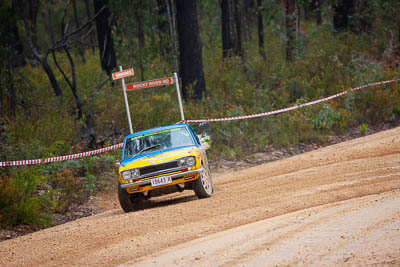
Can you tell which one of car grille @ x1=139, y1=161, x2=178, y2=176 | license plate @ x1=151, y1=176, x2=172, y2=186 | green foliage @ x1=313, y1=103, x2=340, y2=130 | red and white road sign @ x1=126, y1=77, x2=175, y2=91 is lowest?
green foliage @ x1=313, y1=103, x2=340, y2=130

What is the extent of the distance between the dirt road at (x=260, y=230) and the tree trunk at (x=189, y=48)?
32.3ft

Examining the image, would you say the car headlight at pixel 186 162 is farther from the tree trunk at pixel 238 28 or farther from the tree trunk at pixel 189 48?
the tree trunk at pixel 238 28

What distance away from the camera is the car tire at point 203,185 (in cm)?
1133

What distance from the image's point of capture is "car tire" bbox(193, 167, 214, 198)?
11.3m

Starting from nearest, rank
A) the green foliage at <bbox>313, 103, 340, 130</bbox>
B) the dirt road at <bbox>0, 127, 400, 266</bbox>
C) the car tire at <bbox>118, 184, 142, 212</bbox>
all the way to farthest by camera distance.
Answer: the dirt road at <bbox>0, 127, 400, 266</bbox> < the car tire at <bbox>118, 184, 142, 212</bbox> < the green foliage at <bbox>313, 103, 340, 130</bbox>

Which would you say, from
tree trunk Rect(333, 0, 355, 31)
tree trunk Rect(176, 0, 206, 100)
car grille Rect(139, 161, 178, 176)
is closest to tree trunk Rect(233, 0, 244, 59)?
tree trunk Rect(333, 0, 355, 31)

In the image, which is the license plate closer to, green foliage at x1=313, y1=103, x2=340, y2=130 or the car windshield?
the car windshield

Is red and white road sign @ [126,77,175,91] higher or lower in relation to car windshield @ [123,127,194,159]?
higher

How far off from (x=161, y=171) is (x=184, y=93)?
11127 millimetres

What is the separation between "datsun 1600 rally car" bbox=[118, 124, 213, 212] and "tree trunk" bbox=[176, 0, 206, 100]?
1005 centimetres

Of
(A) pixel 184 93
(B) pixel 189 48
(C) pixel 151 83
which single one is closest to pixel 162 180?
(C) pixel 151 83

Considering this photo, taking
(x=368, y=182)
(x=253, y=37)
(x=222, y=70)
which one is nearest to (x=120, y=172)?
(x=368, y=182)

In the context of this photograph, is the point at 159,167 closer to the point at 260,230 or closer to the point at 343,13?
the point at 260,230

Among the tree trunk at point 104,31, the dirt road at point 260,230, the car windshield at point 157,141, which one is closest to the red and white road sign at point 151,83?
the car windshield at point 157,141
